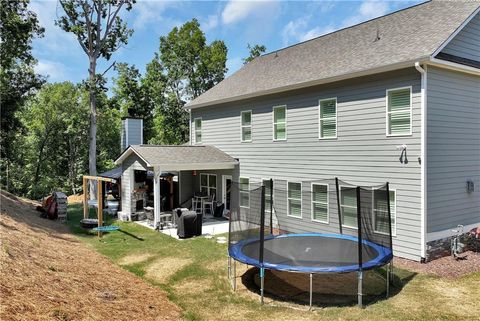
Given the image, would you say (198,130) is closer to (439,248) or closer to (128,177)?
(128,177)

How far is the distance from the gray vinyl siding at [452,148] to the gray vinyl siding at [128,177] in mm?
11146

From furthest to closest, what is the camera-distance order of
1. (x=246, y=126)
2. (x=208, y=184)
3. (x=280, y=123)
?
1. (x=208, y=184)
2. (x=246, y=126)
3. (x=280, y=123)

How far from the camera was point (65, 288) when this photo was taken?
252 inches

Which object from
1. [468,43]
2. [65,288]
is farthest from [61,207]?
[468,43]

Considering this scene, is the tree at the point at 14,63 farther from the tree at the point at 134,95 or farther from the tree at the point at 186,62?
the tree at the point at 186,62

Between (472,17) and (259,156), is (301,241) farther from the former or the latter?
(472,17)

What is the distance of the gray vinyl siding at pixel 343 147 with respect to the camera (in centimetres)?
980

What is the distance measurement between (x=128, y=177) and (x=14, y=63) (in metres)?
13.1

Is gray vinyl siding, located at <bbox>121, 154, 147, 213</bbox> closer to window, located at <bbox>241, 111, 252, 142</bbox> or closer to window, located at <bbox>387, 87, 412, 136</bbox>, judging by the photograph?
window, located at <bbox>241, 111, 252, 142</bbox>

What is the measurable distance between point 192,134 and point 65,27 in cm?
1101

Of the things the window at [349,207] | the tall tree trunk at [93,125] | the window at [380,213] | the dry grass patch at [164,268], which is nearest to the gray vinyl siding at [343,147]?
the window at [349,207]

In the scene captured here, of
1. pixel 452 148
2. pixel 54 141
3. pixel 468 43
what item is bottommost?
pixel 452 148

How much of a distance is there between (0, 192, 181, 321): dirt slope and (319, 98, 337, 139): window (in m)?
7.56

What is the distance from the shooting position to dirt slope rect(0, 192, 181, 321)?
5.21 m
